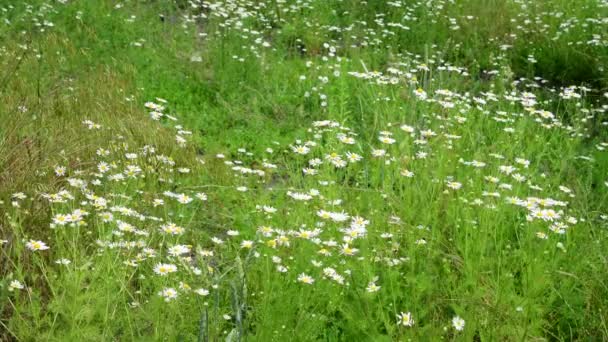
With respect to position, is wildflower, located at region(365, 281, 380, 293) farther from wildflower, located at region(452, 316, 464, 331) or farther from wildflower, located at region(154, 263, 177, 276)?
wildflower, located at region(154, 263, 177, 276)

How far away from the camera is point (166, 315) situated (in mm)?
3246

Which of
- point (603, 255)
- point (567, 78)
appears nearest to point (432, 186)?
point (603, 255)

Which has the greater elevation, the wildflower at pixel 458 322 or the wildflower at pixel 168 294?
the wildflower at pixel 168 294

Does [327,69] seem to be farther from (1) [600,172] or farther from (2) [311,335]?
(2) [311,335]

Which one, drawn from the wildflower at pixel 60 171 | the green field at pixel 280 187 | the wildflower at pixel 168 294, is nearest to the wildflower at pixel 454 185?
the green field at pixel 280 187

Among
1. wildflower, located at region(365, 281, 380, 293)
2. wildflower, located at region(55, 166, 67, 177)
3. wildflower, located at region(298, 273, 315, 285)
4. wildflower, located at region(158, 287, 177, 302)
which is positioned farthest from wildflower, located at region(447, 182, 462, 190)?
wildflower, located at region(55, 166, 67, 177)

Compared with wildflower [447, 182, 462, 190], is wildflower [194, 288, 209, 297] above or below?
above

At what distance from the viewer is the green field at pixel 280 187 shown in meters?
3.20

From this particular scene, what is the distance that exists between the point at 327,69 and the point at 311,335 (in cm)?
440

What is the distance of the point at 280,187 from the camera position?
4.96 meters

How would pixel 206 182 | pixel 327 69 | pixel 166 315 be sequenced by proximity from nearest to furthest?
pixel 166 315 → pixel 206 182 → pixel 327 69

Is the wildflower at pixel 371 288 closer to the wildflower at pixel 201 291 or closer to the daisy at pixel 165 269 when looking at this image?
the wildflower at pixel 201 291

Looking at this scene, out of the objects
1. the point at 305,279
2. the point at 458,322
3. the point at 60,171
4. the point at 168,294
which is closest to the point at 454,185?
the point at 458,322

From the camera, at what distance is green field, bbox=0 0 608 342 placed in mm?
3199
